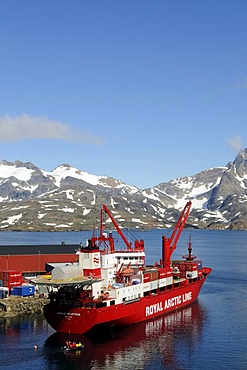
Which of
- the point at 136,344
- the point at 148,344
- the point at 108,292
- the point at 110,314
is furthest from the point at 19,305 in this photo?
the point at 148,344

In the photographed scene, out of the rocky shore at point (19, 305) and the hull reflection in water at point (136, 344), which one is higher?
the rocky shore at point (19, 305)

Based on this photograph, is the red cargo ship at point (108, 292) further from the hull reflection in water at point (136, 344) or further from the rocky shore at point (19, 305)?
the rocky shore at point (19, 305)

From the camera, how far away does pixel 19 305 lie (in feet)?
230

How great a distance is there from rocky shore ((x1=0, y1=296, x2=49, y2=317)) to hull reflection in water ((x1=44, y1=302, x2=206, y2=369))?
12.4m

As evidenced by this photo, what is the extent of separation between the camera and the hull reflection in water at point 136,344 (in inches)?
1973

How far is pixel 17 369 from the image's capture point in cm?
4716

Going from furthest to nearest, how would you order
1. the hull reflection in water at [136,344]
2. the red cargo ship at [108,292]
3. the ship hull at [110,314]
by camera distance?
1. the red cargo ship at [108,292]
2. the ship hull at [110,314]
3. the hull reflection in water at [136,344]

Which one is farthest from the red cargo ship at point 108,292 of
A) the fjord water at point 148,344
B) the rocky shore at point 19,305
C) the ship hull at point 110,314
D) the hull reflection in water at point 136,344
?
the rocky shore at point 19,305

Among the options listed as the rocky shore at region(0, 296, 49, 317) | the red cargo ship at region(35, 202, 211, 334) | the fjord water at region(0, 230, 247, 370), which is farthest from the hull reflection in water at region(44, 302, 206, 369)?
the rocky shore at region(0, 296, 49, 317)

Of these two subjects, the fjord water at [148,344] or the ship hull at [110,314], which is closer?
the fjord water at [148,344]

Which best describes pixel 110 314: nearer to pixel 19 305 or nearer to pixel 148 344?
pixel 148 344

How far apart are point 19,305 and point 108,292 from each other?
15965mm

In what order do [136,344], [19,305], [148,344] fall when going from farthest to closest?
1. [19,305]
2. [148,344]
3. [136,344]

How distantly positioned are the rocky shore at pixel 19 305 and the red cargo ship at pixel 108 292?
5727 mm
